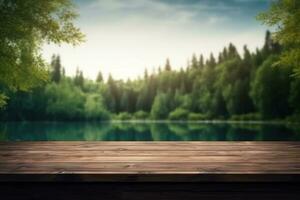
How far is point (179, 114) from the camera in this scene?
134000 millimetres

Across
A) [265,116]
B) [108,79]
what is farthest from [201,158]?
[108,79]

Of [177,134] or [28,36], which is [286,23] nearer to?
[28,36]

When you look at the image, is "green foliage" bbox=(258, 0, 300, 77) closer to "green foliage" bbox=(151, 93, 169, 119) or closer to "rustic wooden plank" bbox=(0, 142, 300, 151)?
"rustic wooden plank" bbox=(0, 142, 300, 151)

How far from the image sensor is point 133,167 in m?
5.47

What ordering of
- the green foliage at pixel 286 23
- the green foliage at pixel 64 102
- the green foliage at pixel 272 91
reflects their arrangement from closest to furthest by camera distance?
the green foliage at pixel 286 23
the green foliage at pixel 272 91
the green foliage at pixel 64 102

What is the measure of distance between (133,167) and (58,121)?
389 ft

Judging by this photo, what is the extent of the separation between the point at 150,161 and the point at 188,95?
135 m

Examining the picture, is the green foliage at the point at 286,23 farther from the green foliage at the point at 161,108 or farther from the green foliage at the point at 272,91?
the green foliage at the point at 161,108

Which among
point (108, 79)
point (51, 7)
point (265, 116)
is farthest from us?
point (108, 79)

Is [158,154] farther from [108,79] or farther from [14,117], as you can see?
[108,79]

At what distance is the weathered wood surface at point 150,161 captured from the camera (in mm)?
5047

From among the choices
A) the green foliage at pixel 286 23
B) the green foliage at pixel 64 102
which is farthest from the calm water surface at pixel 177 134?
the green foliage at pixel 64 102

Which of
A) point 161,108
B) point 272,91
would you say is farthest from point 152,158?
point 161,108

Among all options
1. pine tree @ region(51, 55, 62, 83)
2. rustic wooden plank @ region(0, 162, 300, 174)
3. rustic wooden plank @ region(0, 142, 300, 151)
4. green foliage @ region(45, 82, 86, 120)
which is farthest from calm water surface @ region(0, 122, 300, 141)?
pine tree @ region(51, 55, 62, 83)
